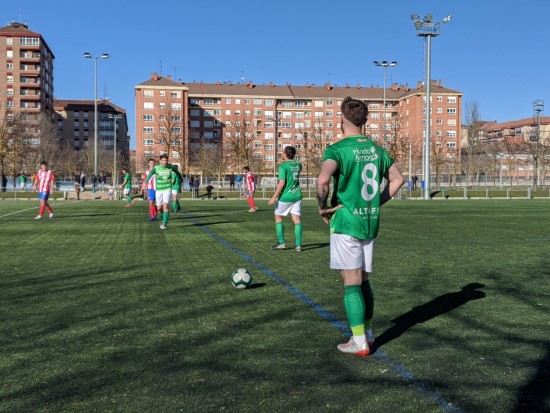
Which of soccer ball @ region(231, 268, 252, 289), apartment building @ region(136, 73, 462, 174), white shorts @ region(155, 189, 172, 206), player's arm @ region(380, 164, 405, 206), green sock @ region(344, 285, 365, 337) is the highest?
apartment building @ region(136, 73, 462, 174)

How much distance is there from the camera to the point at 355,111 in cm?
445

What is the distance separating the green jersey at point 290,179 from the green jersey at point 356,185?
637 centimetres

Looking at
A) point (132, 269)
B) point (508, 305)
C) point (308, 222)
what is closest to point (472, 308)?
point (508, 305)

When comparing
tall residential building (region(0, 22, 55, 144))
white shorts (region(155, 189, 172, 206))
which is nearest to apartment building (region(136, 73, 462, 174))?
tall residential building (region(0, 22, 55, 144))

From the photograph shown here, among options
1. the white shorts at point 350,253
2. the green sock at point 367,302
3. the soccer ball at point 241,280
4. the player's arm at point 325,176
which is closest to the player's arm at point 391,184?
the white shorts at point 350,253

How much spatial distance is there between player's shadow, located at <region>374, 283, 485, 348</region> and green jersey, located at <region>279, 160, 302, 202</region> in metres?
4.39

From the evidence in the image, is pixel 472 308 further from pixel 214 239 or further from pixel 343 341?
pixel 214 239

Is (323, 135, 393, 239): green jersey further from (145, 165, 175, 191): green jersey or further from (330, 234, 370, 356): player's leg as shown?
(145, 165, 175, 191): green jersey

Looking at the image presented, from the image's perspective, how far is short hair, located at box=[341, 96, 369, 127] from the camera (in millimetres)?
4438

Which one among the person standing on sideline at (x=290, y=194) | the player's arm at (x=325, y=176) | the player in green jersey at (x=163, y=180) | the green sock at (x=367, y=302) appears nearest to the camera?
the player's arm at (x=325, y=176)

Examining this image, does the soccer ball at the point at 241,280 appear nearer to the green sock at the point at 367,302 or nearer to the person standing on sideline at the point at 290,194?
the green sock at the point at 367,302

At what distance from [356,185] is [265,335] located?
1.53 metres

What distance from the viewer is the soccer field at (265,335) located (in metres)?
3.52

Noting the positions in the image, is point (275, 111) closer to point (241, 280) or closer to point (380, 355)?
point (241, 280)
